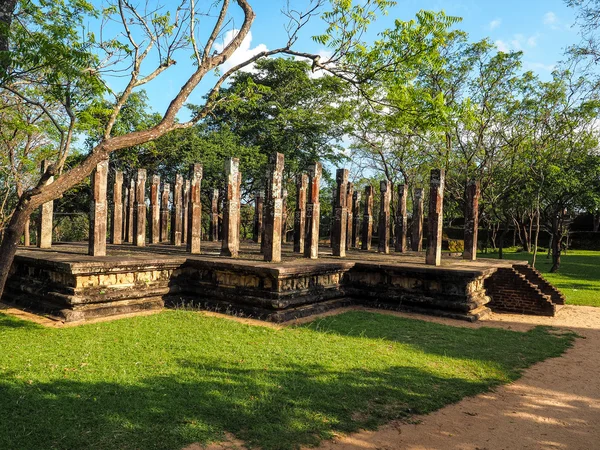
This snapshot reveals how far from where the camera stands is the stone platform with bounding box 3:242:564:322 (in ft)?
25.8

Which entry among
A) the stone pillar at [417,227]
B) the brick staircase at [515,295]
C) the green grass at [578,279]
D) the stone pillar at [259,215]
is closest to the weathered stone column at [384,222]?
the stone pillar at [417,227]

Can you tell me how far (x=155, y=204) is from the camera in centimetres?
1673

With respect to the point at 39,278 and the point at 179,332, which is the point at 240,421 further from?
the point at 39,278

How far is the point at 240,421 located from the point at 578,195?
1765 cm

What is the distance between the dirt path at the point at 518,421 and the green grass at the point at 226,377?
0.17 m

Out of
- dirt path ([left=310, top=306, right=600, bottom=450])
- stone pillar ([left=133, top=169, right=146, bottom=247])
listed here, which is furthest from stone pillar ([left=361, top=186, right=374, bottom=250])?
dirt path ([left=310, top=306, right=600, bottom=450])

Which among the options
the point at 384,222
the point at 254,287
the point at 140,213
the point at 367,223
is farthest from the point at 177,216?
the point at 254,287

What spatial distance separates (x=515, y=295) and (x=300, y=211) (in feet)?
18.0

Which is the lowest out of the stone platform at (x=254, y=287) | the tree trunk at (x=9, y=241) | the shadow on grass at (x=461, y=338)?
the shadow on grass at (x=461, y=338)

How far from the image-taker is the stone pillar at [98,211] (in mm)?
9030

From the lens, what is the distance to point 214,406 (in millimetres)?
3990

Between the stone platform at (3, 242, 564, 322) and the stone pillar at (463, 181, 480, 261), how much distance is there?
132 cm

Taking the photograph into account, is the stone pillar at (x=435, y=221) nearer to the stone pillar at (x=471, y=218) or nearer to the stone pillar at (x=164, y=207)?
the stone pillar at (x=471, y=218)

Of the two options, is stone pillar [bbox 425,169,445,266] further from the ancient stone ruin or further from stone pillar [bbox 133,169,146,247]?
stone pillar [bbox 133,169,146,247]
